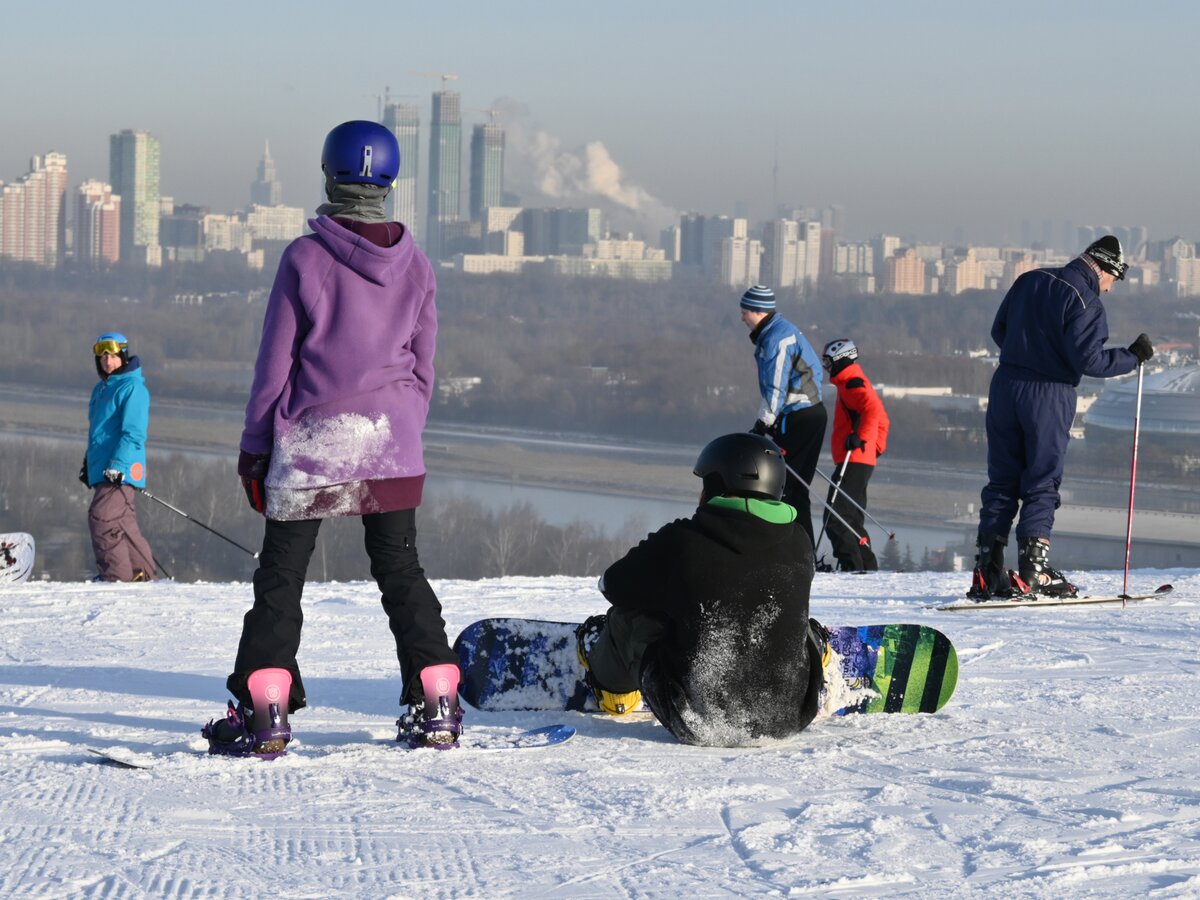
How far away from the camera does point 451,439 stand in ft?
270

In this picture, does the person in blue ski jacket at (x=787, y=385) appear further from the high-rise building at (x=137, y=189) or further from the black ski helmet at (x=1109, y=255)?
the high-rise building at (x=137, y=189)

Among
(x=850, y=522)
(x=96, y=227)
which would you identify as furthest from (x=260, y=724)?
(x=96, y=227)

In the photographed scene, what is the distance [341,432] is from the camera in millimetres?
3363

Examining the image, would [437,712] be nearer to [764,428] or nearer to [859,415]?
[764,428]

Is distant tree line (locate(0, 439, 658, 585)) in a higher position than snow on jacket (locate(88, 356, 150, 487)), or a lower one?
lower

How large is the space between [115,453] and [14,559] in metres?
0.83

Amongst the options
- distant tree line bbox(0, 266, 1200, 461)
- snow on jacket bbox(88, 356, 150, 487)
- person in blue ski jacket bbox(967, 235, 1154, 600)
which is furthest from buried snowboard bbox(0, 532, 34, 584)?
distant tree line bbox(0, 266, 1200, 461)

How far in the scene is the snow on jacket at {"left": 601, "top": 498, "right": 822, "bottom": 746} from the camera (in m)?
3.46

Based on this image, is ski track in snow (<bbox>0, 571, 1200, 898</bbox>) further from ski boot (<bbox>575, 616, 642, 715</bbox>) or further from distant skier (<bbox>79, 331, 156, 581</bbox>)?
distant skier (<bbox>79, 331, 156, 581</bbox>)

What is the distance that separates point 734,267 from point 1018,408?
160638 mm

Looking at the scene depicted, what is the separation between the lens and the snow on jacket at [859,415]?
29.0ft

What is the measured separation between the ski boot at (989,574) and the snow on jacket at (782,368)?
1857 mm

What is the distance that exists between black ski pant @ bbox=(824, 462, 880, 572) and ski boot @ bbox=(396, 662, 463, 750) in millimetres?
5362

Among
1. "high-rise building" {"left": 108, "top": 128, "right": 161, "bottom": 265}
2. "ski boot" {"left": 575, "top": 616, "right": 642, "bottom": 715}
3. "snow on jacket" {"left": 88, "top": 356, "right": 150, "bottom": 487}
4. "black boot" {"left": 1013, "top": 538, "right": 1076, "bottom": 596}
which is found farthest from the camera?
"high-rise building" {"left": 108, "top": 128, "right": 161, "bottom": 265}
